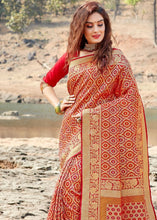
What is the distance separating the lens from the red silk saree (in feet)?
8.66

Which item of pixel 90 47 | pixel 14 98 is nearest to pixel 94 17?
pixel 90 47

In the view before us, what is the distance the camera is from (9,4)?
137ft

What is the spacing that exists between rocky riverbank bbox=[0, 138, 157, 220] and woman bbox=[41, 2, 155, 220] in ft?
3.96

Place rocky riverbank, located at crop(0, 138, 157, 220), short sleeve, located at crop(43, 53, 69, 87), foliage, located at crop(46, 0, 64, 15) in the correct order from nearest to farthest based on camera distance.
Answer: short sleeve, located at crop(43, 53, 69, 87) < rocky riverbank, located at crop(0, 138, 157, 220) < foliage, located at crop(46, 0, 64, 15)

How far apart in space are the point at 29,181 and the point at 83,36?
274 centimetres

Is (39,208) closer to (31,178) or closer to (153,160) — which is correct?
(31,178)

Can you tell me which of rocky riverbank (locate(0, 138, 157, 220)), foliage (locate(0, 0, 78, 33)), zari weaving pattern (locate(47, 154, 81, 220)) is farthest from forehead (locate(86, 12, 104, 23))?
foliage (locate(0, 0, 78, 33))

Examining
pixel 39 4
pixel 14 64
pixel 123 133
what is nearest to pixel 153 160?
pixel 123 133

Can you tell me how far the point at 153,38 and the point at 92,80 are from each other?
3279 centimetres

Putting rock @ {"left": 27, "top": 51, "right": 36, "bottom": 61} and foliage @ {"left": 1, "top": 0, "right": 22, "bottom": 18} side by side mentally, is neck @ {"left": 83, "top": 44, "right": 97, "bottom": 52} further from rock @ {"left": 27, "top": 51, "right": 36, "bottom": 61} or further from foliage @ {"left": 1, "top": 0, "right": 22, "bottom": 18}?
foliage @ {"left": 1, "top": 0, "right": 22, "bottom": 18}

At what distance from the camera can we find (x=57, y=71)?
3039 mm

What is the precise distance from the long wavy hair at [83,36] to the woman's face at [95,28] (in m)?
0.03

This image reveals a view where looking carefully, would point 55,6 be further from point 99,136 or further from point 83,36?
point 99,136

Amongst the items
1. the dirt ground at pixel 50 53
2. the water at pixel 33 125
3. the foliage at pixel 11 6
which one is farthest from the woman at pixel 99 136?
the foliage at pixel 11 6
